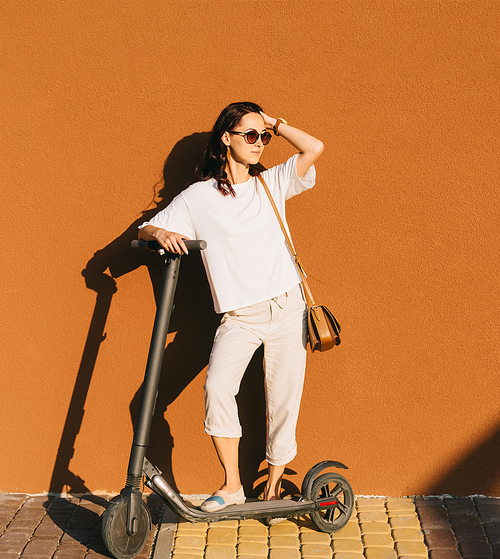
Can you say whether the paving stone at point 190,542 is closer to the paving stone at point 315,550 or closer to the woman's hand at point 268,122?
the paving stone at point 315,550

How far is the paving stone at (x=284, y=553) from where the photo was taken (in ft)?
9.77

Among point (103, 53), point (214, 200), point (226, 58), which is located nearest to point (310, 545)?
point (214, 200)

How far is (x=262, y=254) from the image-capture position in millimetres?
3072

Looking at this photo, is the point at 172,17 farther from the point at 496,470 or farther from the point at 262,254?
the point at 496,470

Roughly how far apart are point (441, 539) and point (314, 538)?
2.38ft

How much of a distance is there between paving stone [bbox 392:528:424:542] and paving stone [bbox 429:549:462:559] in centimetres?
12

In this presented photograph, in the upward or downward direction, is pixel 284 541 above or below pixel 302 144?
below

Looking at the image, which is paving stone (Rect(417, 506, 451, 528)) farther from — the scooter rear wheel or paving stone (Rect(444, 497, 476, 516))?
the scooter rear wheel

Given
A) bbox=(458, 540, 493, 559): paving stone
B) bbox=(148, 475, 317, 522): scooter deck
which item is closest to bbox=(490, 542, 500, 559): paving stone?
bbox=(458, 540, 493, 559): paving stone

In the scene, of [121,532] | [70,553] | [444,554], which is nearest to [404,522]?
[444,554]

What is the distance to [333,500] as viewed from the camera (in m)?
3.11

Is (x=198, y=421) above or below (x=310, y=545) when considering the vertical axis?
above

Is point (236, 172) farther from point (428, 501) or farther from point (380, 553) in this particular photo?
point (428, 501)

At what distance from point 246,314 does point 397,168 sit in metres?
1.36
